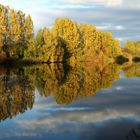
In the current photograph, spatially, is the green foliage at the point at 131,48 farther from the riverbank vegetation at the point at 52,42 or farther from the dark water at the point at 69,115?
the dark water at the point at 69,115

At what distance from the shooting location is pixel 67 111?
70.5ft

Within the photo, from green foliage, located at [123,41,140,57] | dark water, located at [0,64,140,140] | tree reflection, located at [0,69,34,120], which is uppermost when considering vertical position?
green foliage, located at [123,41,140,57]

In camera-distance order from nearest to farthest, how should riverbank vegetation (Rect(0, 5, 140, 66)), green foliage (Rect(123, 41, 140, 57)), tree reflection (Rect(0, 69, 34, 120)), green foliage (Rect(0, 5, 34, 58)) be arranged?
tree reflection (Rect(0, 69, 34, 120))
green foliage (Rect(0, 5, 34, 58))
riverbank vegetation (Rect(0, 5, 140, 66))
green foliage (Rect(123, 41, 140, 57))

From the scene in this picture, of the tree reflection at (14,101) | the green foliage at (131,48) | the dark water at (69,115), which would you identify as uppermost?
the green foliage at (131,48)

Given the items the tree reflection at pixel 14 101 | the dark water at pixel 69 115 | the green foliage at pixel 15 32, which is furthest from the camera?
the green foliage at pixel 15 32

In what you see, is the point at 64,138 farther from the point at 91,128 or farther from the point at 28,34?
the point at 28,34

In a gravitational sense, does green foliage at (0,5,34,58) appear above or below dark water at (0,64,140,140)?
above

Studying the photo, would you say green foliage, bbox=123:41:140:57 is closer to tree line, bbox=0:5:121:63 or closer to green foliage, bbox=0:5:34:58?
tree line, bbox=0:5:121:63

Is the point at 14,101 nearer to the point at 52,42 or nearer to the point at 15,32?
the point at 15,32


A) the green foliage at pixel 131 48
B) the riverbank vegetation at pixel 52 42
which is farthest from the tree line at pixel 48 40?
the green foliage at pixel 131 48

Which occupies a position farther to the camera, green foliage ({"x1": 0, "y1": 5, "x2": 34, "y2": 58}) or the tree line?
the tree line

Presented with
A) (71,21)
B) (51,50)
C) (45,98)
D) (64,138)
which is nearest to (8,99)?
→ (45,98)

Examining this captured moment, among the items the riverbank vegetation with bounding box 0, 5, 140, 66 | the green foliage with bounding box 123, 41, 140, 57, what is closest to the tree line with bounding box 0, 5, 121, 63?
the riverbank vegetation with bounding box 0, 5, 140, 66

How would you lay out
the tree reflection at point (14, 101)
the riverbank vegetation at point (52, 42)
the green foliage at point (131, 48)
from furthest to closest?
1. the green foliage at point (131, 48)
2. the riverbank vegetation at point (52, 42)
3. the tree reflection at point (14, 101)
